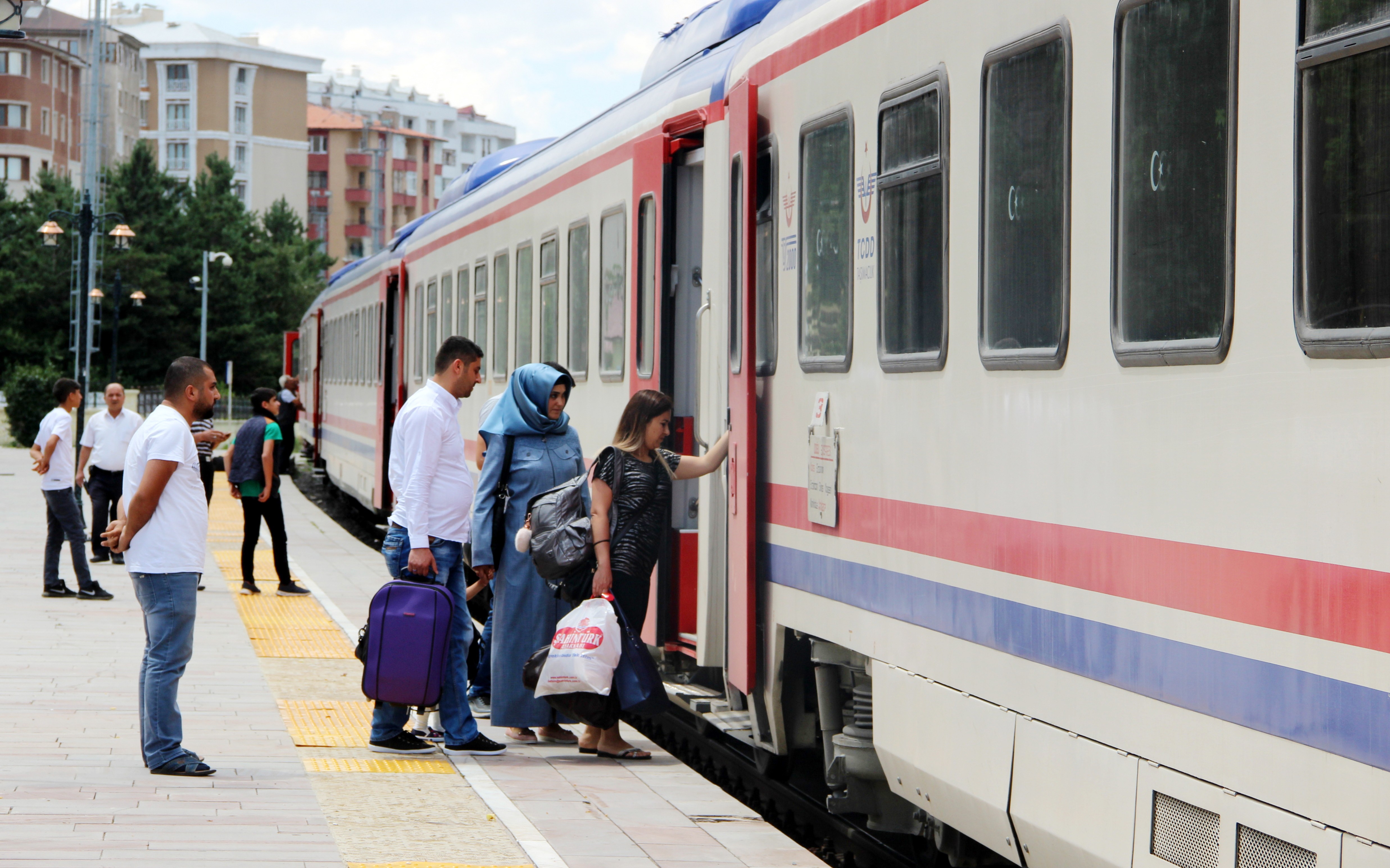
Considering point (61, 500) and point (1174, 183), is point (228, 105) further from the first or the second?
point (1174, 183)

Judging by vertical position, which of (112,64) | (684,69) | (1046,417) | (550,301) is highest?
(112,64)

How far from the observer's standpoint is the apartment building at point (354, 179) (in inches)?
5340

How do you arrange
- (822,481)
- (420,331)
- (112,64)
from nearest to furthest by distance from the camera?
(822,481)
(420,331)
(112,64)

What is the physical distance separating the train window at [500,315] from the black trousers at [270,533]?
104 inches

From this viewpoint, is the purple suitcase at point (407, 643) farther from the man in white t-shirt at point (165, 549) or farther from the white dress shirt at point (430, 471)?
the man in white t-shirt at point (165, 549)

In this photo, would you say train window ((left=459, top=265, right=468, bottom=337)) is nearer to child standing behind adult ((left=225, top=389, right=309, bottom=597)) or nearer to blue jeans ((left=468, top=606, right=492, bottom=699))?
child standing behind adult ((left=225, top=389, right=309, bottom=597))

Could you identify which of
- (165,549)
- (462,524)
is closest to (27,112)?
(462,524)

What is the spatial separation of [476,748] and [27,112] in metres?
93.9

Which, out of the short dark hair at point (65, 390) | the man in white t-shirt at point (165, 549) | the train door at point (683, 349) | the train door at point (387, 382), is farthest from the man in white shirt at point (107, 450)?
the man in white t-shirt at point (165, 549)

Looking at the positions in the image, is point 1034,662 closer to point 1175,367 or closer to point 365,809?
point 1175,367

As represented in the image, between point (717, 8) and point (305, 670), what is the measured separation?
4.77m

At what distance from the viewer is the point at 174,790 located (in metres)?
7.23

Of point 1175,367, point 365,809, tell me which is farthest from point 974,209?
point 365,809

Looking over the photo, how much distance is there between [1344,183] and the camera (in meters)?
3.74
